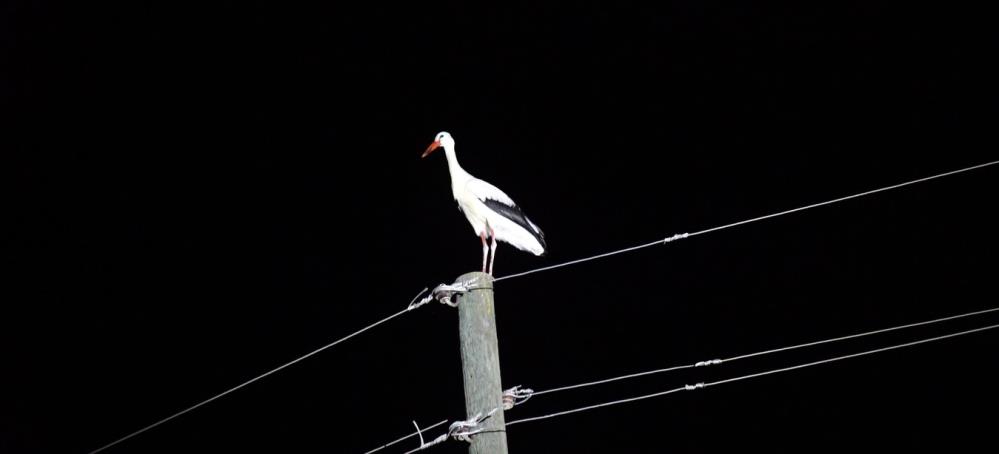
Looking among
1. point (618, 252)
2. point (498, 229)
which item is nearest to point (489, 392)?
point (618, 252)

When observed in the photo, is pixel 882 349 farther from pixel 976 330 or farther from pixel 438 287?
pixel 438 287

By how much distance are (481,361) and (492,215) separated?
10.0 ft

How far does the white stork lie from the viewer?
7.59 meters

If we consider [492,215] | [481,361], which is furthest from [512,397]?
[492,215]

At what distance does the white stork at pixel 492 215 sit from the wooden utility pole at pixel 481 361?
275 cm

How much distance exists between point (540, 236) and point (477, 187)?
1.82 ft

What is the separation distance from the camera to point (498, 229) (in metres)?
7.64

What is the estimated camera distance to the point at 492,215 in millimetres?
7574

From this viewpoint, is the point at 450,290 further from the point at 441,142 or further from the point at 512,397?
the point at 441,142

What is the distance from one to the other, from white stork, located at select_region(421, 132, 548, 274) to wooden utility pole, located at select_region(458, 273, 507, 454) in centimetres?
275

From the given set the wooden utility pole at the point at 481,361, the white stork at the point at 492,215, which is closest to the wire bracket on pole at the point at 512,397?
the wooden utility pole at the point at 481,361

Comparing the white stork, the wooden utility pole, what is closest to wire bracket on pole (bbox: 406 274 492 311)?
the wooden utility pole

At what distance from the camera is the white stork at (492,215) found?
7594 mm

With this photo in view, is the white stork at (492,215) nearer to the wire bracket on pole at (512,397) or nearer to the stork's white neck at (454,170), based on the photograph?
the stork's white neck at (454,170)
